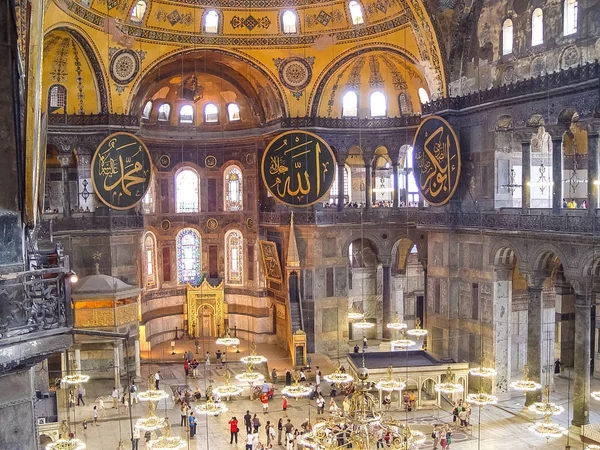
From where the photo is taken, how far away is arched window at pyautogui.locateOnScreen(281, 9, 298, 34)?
786 inches

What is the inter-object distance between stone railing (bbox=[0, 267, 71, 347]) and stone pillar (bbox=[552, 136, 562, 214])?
1207 centimetres

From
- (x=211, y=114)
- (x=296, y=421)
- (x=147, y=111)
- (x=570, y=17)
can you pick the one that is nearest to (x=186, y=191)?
(x=211, y=114)

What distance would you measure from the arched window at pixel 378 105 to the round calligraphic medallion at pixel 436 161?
399 centimetres

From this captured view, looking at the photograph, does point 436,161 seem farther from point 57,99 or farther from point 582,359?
point 57,99

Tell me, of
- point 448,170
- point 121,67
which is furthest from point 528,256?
point 121,67

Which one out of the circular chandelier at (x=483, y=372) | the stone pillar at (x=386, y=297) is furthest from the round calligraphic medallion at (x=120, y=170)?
the circular chandelier at (x=483, y=372)

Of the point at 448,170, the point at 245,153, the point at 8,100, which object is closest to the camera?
the point at 8,100

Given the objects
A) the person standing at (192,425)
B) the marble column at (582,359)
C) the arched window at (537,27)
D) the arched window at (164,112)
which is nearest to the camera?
the marble column at (582,359)

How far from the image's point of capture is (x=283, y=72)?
66.8 ft

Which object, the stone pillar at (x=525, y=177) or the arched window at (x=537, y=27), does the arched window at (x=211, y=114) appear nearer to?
the stone pillar at (x=525, y=177)

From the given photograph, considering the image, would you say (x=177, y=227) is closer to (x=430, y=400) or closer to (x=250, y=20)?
(x=250, y=20)

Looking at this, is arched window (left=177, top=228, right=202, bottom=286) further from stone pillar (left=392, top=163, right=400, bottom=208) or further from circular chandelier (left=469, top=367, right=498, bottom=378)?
circular chandelier (left=469, top=367, right=498, bottom=378)

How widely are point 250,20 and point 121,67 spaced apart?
421 cm

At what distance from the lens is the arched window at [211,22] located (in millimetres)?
19766
